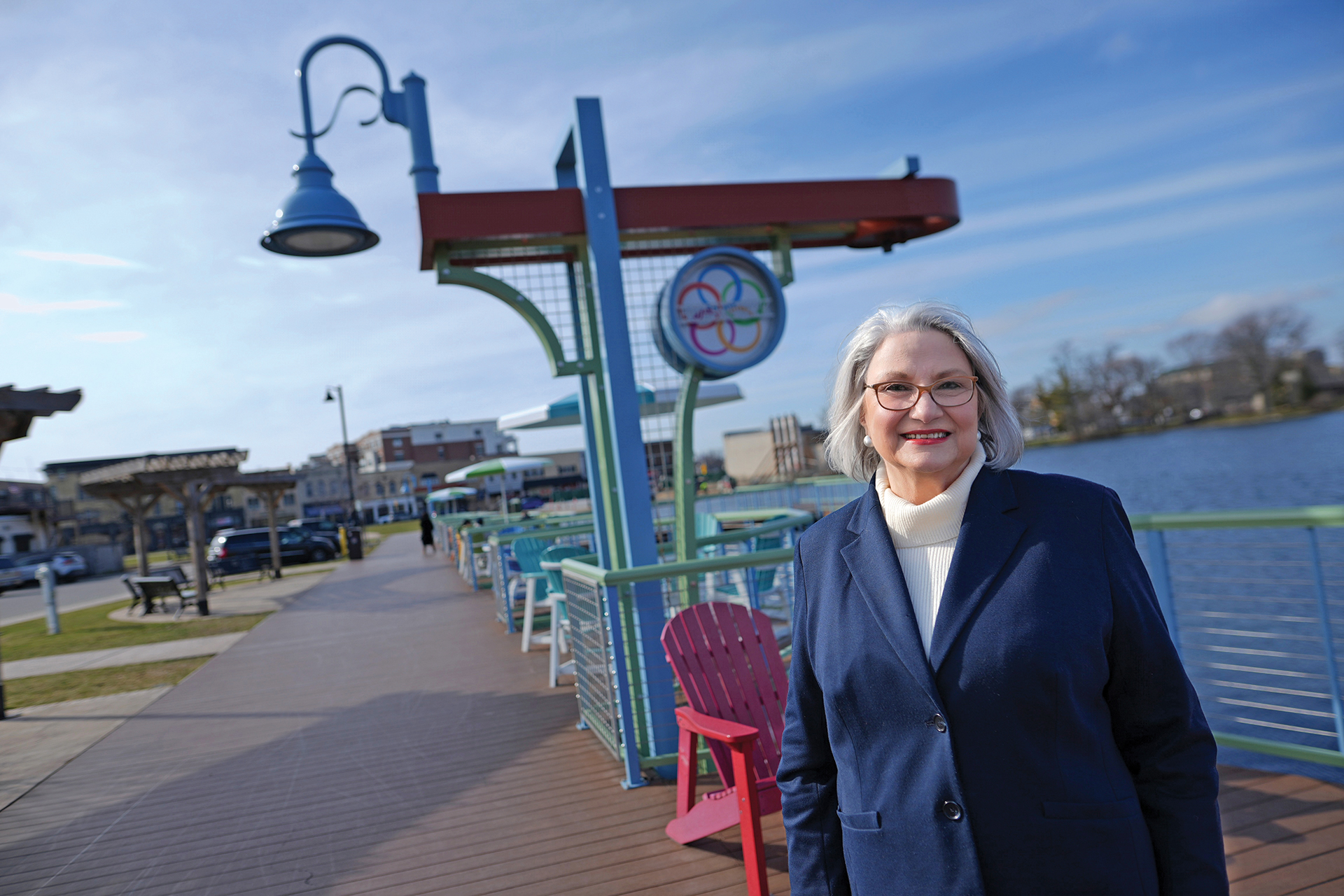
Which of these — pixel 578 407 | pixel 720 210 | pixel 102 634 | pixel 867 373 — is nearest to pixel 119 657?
pixel 102 634

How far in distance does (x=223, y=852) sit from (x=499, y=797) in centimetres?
122

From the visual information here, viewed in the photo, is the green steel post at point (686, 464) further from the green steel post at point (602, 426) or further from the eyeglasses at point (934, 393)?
the eyeglasses at point (934, 393)

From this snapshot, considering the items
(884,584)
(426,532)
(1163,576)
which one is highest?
(884,584)

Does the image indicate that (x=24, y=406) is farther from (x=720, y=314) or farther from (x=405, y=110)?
(x=720, y=314)

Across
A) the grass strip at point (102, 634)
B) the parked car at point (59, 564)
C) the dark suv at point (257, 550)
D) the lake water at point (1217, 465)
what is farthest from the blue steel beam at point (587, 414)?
the parked car at point (59, 564)

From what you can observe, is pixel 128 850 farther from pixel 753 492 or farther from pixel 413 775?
pixel 753 492

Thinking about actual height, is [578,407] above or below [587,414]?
above

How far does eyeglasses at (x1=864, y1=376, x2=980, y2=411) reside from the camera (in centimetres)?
→ 142

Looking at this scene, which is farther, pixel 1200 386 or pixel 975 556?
pixel 1200 386

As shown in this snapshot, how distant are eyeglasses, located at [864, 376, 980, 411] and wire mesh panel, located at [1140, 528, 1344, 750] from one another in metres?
1.32

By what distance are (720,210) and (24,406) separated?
6493mm

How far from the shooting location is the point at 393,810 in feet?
13.5

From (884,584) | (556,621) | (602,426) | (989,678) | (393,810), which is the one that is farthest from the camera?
(556,621)

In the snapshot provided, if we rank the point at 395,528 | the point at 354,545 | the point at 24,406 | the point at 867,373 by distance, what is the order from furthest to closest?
the point at 395,528
the point at 354,545
the point at 24,406
the point at 867,373
